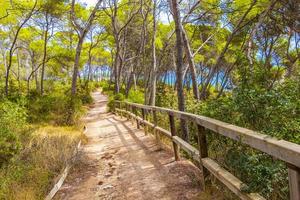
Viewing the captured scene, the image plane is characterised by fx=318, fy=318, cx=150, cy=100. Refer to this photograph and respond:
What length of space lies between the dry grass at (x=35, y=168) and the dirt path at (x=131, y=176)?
0.32m

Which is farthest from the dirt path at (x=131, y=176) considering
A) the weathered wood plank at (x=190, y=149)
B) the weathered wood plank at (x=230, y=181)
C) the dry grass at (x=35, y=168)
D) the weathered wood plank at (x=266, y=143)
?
the weathered wood plank at (x=266, y=143)

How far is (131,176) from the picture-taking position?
593 centimetres

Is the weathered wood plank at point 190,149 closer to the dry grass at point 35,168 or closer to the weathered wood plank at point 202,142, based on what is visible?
the weathered wood plank at point 202,142

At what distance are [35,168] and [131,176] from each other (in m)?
1.91

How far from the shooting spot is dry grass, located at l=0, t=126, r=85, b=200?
16.8 feet

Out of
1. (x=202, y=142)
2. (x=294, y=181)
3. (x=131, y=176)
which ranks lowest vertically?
(x=131, y=176)

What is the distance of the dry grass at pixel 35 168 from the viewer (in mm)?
5121

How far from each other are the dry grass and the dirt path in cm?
32

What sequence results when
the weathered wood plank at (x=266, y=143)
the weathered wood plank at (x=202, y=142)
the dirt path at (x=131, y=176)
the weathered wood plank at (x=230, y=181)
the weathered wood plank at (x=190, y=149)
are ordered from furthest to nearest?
the dirt path at (x=131, y=176) → the weathered wood plank at (x=190, y=149) → the weathered wood plank at (x=202, y=142) → the weathered wood plank at (x=230, y=181) → the weathered wood plank at (x=266, y=143)

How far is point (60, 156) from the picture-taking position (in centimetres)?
690

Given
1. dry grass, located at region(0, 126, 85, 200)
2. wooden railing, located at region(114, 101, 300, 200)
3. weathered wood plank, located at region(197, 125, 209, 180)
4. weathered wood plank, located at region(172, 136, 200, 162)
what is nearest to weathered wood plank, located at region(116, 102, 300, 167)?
wooden railing, located at region(114, 101, 300, 200)

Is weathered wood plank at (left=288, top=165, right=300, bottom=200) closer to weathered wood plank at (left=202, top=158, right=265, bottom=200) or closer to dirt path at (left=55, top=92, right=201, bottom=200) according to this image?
weathered wood plank at (left=202, top=158, right=265, bottom=200)

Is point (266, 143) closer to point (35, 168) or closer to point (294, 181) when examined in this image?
point (294, 181)

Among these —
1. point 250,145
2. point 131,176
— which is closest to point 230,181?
point 250,145
